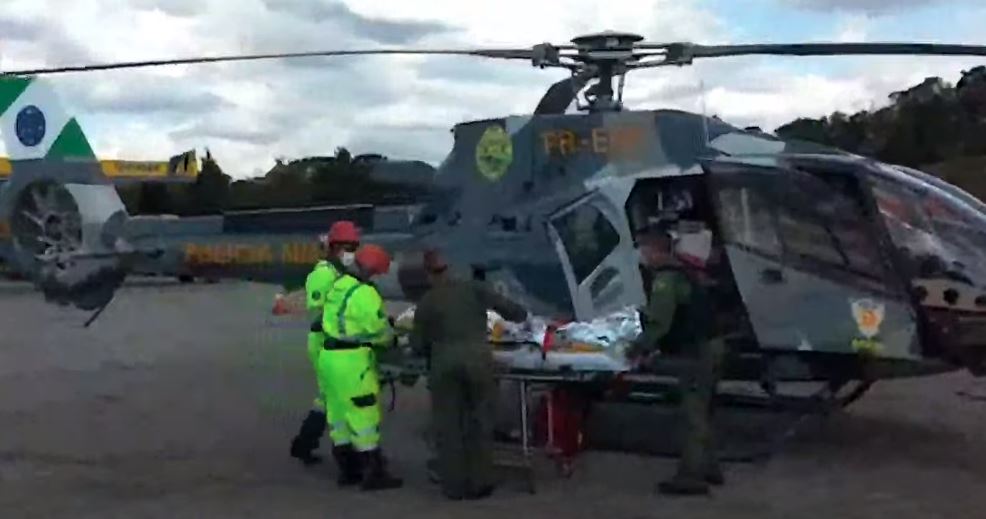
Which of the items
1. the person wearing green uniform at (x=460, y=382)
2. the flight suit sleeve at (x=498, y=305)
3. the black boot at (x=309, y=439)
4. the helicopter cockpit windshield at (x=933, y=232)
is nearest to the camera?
the person wearing green uniform at (x=460, y=382)

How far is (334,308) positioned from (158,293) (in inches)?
1073

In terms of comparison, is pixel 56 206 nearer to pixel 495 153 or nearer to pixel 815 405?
pixel 495 153

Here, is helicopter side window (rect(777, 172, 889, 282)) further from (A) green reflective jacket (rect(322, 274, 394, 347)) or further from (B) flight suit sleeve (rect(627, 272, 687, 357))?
(A) green reflective jacket (rect(322, 274, 394, 347))

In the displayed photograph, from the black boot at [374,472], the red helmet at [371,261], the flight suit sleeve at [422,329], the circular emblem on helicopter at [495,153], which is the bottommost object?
the black boot at [374,472]

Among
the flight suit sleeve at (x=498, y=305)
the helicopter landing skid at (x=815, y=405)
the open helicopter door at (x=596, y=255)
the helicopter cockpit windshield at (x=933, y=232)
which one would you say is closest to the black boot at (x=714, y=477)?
the helicopter landing skid at (x=815, y=405)

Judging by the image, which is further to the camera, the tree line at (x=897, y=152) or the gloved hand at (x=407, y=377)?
the tree line at (x=897, y=152)

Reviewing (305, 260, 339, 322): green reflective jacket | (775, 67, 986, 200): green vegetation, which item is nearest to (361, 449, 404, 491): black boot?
(305, 260, 339, 322): green reflective jacket

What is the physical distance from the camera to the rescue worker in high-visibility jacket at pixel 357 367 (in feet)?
30.5

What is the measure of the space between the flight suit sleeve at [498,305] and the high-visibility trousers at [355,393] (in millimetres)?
884

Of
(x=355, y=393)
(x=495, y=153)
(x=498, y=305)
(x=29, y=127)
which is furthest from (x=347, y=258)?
(x=29, y=127)

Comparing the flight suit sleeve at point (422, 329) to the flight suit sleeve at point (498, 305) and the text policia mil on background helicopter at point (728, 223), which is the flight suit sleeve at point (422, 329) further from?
the text policia mil on background helicopter at point (728, 223)

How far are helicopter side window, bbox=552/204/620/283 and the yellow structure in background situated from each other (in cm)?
4063

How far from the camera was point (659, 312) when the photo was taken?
9102mm

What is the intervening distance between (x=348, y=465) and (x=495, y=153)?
10.1ft
